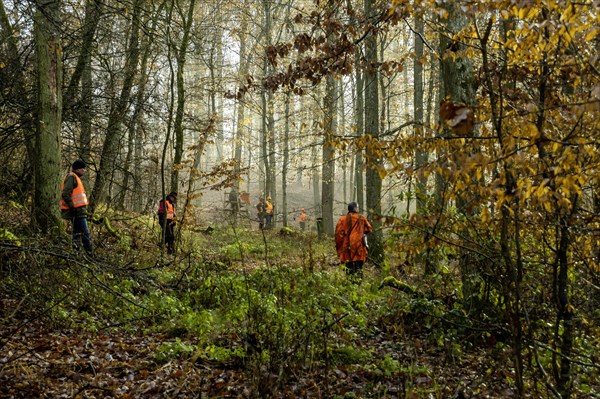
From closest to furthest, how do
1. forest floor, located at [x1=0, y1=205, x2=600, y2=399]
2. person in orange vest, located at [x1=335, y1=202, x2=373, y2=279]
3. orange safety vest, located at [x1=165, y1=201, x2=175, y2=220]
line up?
forest floor, located at [x1=0, y1=205, x2=600, y2=399] → person in orange vest, located at [x1=335, y1=202, x2=373, y2=279] → orange safety vest, located at [x1=165, y1=201, x2=175, y2=220]

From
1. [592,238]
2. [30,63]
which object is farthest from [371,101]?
[592,238]

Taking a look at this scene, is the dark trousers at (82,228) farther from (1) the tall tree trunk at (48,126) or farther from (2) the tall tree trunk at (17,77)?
(2) the tall tree trunk at (17,77)

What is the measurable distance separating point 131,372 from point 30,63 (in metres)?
7.70

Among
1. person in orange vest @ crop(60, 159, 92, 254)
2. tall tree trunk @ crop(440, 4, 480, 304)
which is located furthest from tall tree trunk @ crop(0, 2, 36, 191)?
tall tree trunk @ crop(440, 4, 480, 304)

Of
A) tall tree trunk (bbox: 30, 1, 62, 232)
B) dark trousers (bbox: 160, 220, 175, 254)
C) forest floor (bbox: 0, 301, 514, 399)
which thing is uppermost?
tall tree trunk (bbox: 30, 1, 62, 232)

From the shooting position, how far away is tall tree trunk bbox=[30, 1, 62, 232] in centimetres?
798

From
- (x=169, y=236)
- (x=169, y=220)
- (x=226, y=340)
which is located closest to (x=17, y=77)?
(x=169, y=220)

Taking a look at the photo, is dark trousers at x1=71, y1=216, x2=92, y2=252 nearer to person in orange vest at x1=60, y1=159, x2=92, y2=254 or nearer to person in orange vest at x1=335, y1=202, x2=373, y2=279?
person in orange vest at x1=60, y1=159, x2=92, y2=254

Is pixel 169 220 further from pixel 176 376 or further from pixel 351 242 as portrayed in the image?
pixel 176 376

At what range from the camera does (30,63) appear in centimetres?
992

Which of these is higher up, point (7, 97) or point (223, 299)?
point (7, 97)

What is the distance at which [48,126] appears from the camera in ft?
26.8

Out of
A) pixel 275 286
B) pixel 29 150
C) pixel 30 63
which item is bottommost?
pixel 275 286

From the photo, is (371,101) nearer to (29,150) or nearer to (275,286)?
(275,286)
